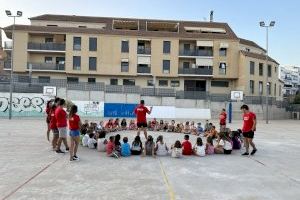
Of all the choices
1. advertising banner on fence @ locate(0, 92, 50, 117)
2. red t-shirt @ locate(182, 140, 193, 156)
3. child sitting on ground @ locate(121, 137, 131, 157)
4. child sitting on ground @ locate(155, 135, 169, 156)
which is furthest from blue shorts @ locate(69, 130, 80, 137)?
advertising banner on fence @ locate(0, 92, 50, 117)

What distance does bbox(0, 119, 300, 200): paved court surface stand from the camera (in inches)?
318

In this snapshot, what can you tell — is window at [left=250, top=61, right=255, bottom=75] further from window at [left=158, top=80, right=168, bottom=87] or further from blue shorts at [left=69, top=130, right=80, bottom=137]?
blue shorts at [left=69, top=130, right=80, bottom=137]

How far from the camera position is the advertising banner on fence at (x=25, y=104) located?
38.7 m

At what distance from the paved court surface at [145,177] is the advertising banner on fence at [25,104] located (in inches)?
1004

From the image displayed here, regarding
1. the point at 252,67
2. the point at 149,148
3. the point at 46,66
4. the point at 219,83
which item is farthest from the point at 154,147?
the point at 219,83

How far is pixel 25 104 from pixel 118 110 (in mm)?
9342

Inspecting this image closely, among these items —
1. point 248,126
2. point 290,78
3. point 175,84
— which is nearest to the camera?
point 248,126

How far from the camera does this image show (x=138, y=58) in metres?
55.0

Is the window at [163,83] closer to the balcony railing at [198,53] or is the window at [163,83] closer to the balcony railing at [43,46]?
the balcony railing at [198,53]

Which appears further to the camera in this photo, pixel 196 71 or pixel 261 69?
pixel 261 69

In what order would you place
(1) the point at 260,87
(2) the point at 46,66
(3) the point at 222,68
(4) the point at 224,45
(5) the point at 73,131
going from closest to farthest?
(5) the point at 73,131 < (2) the point at 46,66 < (4) the point at 224,45 < (3) the point at 222,68 < (1) the point at 260,87

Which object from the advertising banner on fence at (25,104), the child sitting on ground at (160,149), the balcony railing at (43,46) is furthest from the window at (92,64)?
the child sitting on ground at (160,149)

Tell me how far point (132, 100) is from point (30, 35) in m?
21.2

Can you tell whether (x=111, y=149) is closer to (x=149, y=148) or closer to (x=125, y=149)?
(x=125, y=149)
